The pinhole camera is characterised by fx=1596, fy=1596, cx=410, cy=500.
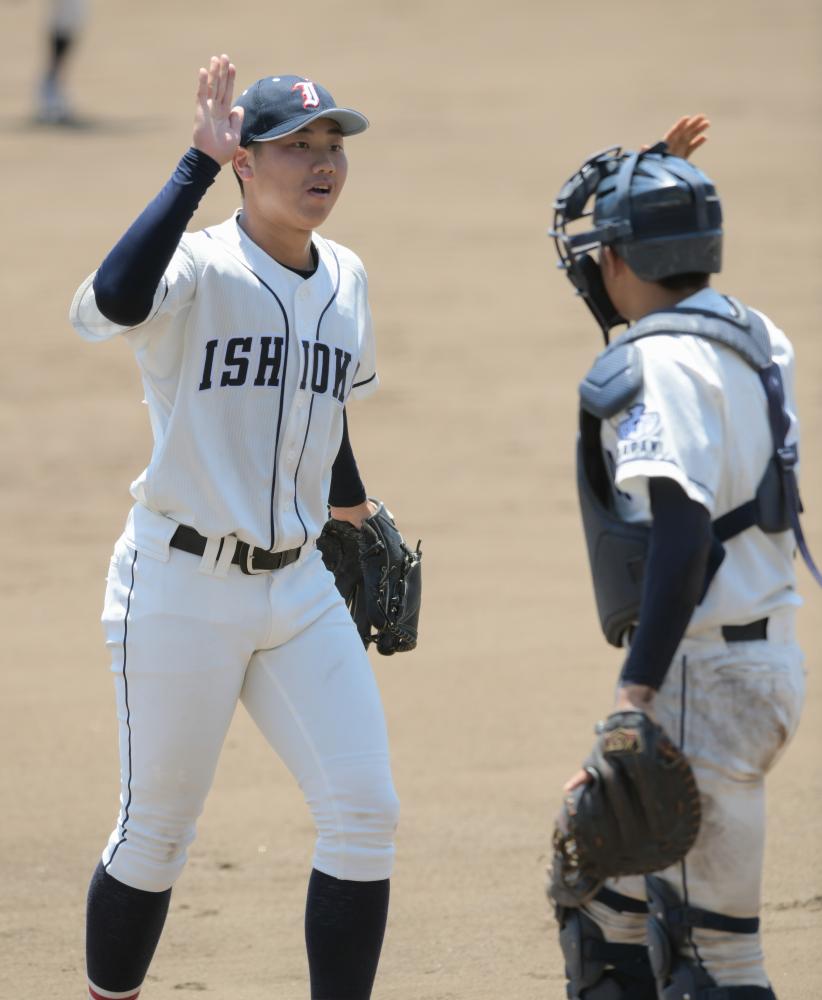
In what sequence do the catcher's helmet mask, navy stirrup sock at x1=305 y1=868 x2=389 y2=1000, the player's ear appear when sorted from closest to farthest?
the catcher's helmet mask < navy stirrup sock at x1=305 y1=868 x2=389 y2=1000 < the player's ear

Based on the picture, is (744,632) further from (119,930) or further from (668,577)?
(119,930)

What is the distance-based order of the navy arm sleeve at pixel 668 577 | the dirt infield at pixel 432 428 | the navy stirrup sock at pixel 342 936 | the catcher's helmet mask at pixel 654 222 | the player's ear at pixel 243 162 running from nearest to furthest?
the navy arm sleeve at pixel 668 577, the catcher's helmet mask at pixel 654 222, the navy stirrup sock at pixel 342 936, the player's ear at pixel 243 162, the dirt infield at pixel 432 428

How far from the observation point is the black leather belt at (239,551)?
3.30 metres

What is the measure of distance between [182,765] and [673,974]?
3.60 feet

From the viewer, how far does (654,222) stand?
2.85m

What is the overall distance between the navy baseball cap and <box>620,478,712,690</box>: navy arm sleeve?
1.21 metres

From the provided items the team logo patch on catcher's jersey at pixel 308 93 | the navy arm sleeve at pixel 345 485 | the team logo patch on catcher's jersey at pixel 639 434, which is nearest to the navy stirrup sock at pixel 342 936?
the navy arm sleeve at pixel 345 485

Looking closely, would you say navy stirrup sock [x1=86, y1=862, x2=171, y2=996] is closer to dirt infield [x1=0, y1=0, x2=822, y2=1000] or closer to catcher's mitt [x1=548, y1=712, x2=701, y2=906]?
dirt infield [x1=0, y1=0, x2=822, y2=1000]

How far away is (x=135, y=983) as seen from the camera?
11.2ft

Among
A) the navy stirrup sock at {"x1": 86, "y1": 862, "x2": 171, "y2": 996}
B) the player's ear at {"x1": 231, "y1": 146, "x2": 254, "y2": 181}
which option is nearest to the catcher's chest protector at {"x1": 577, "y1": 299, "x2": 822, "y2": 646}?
the player's ear at {"x1": 231, "y1": 146, "x2": 254, "y2": 181}

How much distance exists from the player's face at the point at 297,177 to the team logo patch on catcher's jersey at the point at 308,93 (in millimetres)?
37

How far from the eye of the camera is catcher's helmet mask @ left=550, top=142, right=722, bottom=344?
285cm

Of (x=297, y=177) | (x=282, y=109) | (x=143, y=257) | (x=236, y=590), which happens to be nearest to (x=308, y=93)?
(x=282, y=109)

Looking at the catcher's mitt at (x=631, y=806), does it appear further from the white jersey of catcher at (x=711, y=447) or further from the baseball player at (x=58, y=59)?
the baseball player at (x=58, y=59)
